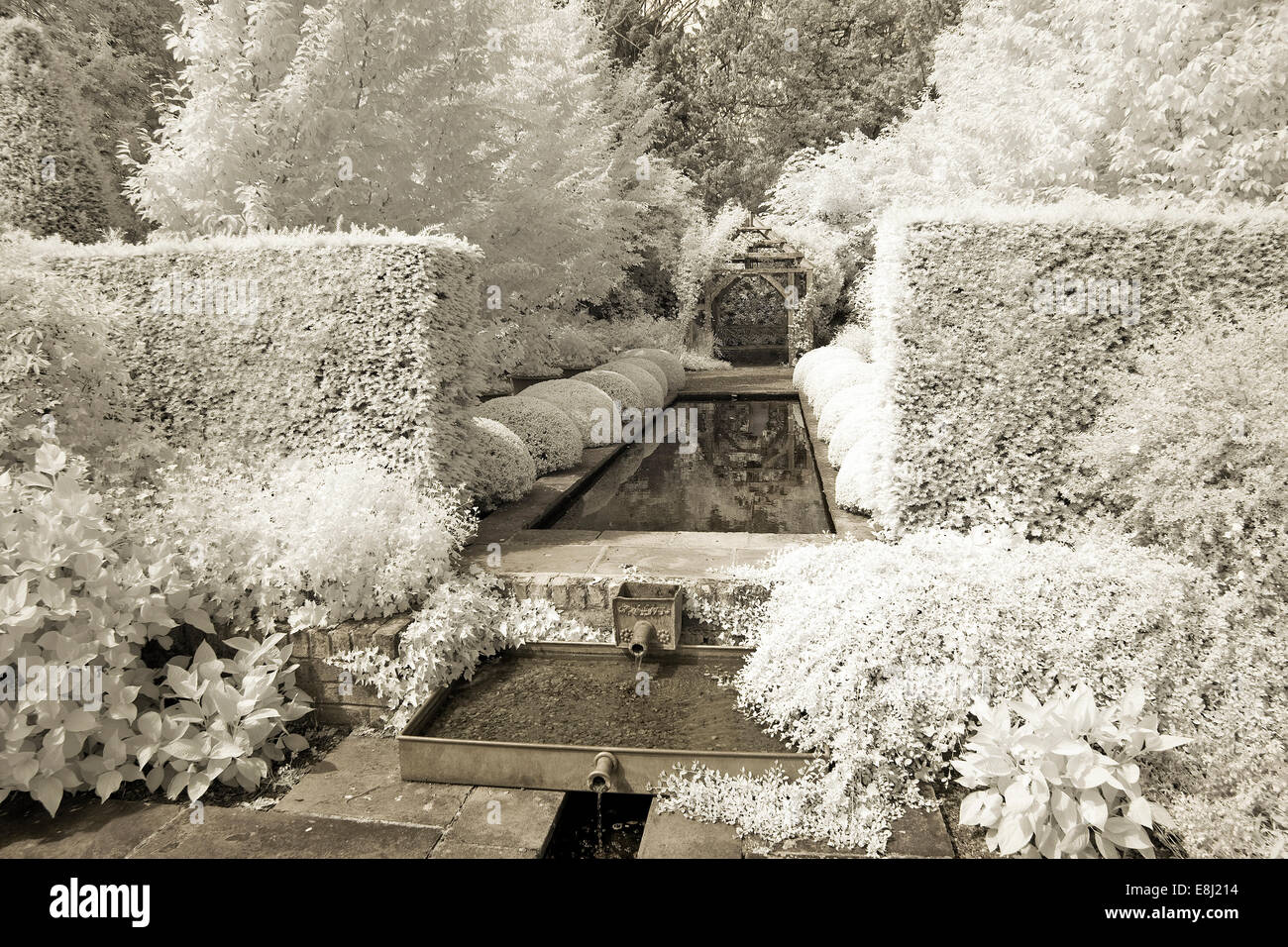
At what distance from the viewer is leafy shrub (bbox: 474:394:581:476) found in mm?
8750

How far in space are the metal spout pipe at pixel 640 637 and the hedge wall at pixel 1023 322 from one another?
2120 mm

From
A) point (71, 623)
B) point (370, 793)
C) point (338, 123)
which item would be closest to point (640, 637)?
point (370, 793)

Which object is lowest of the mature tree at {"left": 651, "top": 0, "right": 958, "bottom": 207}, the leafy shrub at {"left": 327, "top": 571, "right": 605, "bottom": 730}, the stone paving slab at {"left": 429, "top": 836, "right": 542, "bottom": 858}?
the stone paving slab at {"left": 429, "top": 836, "right": 542, "bottom": 858}

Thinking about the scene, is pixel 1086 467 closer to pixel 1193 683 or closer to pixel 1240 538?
pixel 1240 538

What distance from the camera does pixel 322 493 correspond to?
5.15 metres

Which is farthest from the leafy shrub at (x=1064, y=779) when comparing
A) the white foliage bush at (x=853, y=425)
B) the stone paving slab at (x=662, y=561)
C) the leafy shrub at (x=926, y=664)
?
the white foliage bush at (x=853, y=425)

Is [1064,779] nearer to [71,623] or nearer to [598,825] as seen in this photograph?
[598,825]

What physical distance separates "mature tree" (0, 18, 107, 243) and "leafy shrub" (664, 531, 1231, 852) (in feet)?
31.2

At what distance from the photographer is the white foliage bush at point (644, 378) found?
1365cm

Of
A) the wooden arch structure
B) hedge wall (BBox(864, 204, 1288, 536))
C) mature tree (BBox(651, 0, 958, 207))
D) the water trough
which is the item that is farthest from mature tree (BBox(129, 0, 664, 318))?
mature tree (BBox(651, 0, 958, 207))

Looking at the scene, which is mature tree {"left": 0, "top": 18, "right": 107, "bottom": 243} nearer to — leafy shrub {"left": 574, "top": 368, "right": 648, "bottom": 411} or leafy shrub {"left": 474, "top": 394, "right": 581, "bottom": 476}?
leafy shrub {"left": 474, "top": 394, "right": 581, "bottom": 476}

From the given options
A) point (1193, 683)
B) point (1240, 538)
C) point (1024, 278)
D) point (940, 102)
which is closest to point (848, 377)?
point (1024, 278)
